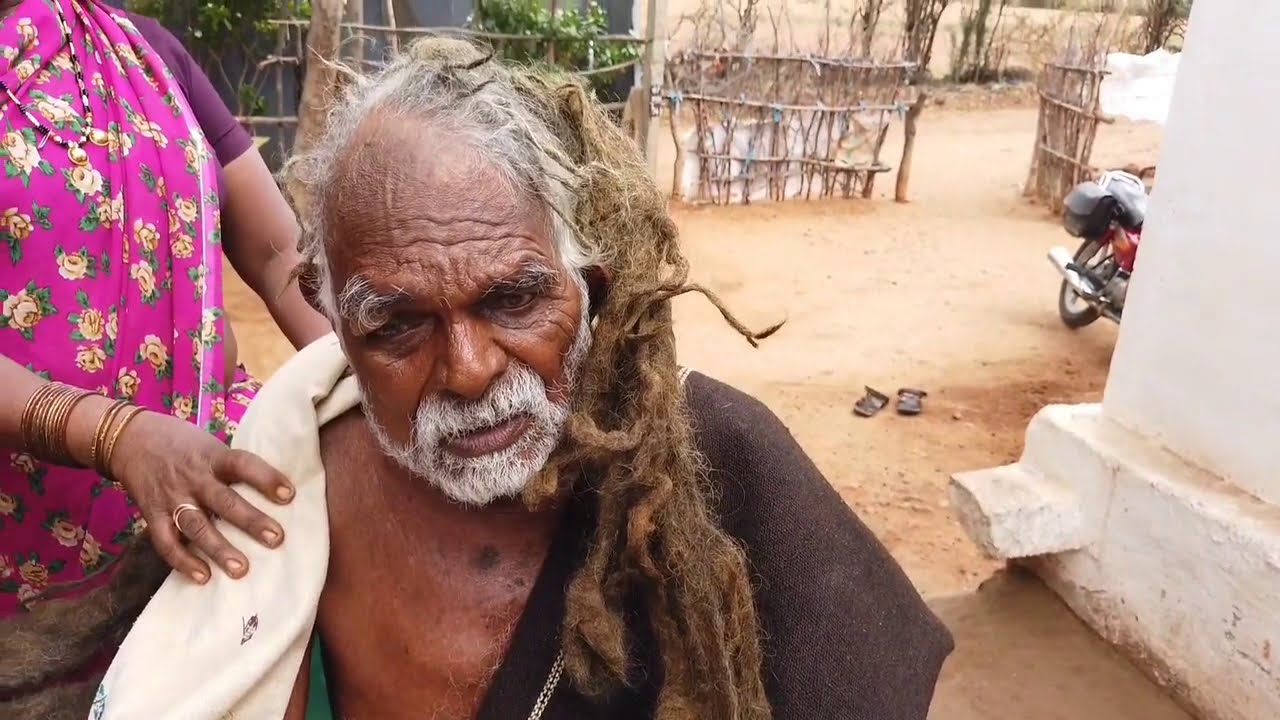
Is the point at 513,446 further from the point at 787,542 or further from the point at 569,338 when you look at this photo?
the point at 787,542

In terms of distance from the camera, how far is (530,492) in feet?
4.84

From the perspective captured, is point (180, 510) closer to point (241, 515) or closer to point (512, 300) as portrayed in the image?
point (241, 515)

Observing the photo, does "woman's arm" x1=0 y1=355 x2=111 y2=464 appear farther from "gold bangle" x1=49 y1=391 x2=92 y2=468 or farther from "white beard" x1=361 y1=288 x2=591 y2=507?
"white beard" x1=361 y1=288 x2=591 y2=507

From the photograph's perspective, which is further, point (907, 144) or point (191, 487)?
point (907, 144)

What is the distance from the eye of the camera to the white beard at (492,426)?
Result: 145 centimetres

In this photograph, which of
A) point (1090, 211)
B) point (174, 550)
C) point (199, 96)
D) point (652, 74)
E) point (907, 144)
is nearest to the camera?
point (174, 550)

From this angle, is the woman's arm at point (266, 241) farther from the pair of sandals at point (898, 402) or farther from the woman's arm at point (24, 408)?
the pair of sandals at point (898, 402)

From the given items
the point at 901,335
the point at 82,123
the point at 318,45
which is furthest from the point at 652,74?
the point at 82,123

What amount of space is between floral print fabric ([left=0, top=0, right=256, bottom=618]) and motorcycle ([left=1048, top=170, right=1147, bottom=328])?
6291 mm

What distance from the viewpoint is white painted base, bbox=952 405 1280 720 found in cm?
273

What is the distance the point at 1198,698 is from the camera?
296 centimetres

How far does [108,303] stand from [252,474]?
1.96 feet

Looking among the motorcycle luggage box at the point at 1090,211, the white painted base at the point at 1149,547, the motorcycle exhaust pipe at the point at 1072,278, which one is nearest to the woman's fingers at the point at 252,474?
the white painted base at the point at 1149,547

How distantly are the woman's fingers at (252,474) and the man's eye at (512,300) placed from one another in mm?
497
